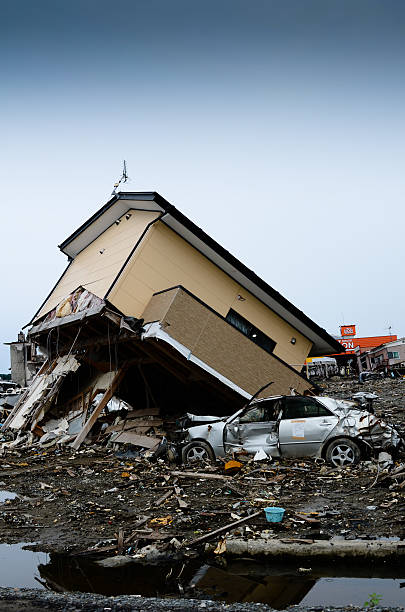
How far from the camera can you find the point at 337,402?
11.1m

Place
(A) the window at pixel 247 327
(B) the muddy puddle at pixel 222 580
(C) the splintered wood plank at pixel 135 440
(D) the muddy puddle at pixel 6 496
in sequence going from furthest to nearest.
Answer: (A) the window at pixel 247 327
(C) the splintered wood plank at pixel 135 440
(D) the muddy puddle at pixel 6 496
(B) the muddy puddle at pixel 222 580

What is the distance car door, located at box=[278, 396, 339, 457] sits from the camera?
1068cm

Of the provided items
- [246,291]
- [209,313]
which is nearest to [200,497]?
[209,313]

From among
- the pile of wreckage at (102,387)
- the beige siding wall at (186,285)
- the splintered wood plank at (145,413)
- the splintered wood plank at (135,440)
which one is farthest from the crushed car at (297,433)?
the beige siding wall at (186,285)

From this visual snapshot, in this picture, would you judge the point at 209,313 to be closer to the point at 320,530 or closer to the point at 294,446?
the point at 294,446

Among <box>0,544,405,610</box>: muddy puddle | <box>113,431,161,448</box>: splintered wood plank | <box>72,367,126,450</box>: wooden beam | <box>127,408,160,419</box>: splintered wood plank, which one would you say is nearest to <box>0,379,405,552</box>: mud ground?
<box>0,544,405,610</box>: muddy puddle

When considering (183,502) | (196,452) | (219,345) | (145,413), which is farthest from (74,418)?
(183,502)

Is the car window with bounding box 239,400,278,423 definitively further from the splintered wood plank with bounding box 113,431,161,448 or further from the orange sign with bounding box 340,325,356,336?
the orange sign with bounding box 340,325,356,336

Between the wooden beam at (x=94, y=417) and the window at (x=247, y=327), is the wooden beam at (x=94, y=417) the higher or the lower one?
the lower one

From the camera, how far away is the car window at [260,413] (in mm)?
11375

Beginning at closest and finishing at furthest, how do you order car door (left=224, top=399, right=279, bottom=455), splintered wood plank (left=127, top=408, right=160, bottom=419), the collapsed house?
car door (left=224, top=399, right=279, bottom=455)
the collapsed house
splintered wood plank (left=127, top=408, right=160, bottom=419)

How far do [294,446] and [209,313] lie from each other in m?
4.93

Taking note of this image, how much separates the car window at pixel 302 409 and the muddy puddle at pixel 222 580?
18.1 feet

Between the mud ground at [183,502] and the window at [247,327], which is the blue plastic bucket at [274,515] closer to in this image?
the mud ground at [183,502]
